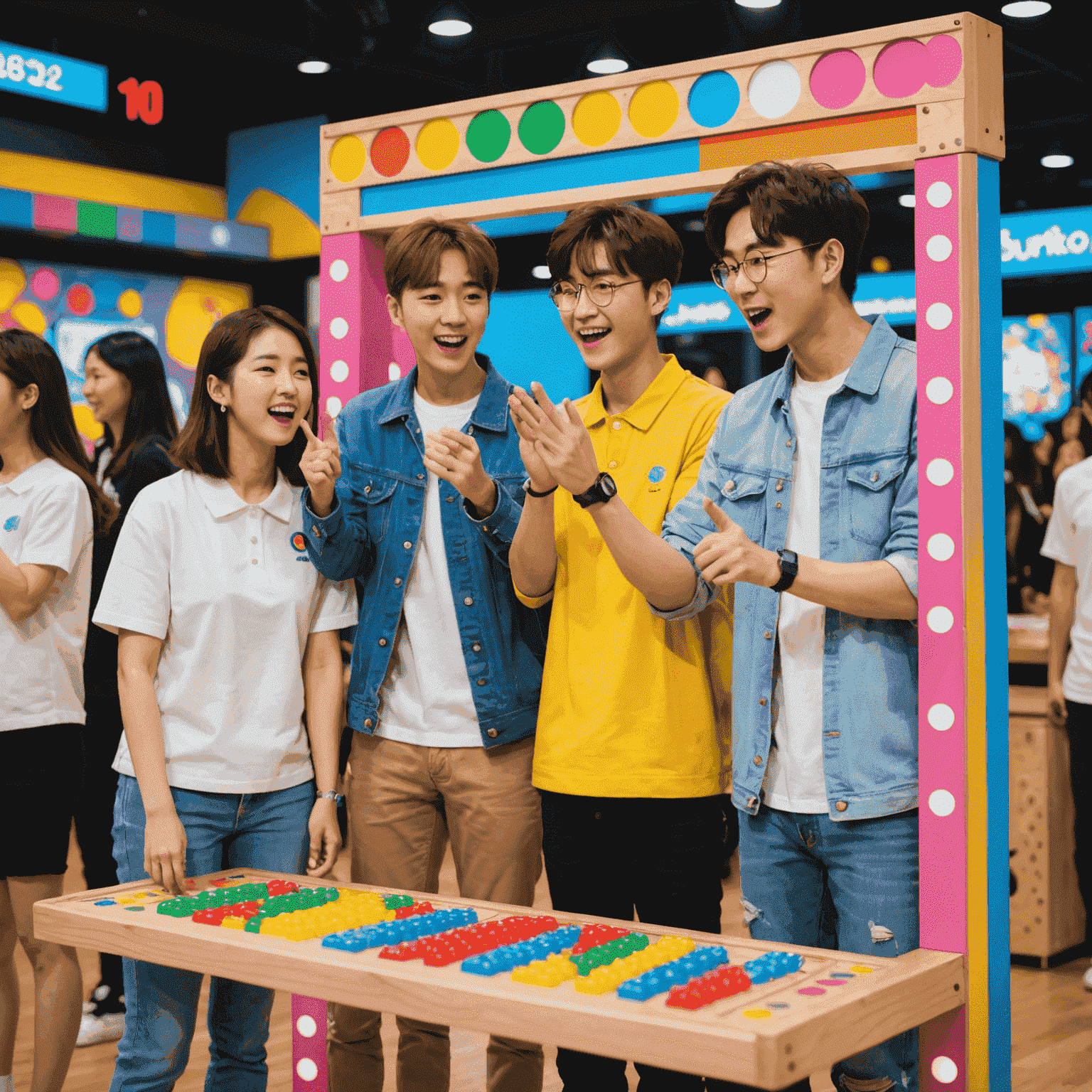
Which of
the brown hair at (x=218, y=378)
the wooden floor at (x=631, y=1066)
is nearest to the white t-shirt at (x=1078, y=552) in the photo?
the wooden floor at (x=631, y=1066)

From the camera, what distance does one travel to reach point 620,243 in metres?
2.20

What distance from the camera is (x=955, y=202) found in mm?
1934

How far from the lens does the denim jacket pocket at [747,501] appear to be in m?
2.04

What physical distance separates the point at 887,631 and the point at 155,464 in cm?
216

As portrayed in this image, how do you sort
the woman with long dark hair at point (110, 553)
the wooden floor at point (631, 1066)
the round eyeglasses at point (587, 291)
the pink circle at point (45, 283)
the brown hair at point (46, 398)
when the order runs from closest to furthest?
the round eyeglasses at point (587, 291)
the brown hair at point (46, 398)
the wooden floor at point (631, 1066)
the woman with long dark hair at point (110, 553)
the pink circle at point (45, 283)

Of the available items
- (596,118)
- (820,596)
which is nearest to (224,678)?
(820,596)

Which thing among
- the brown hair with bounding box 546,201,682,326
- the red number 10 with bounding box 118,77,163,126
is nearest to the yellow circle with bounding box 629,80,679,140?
the brown hair with bounding box 546,201,682,326

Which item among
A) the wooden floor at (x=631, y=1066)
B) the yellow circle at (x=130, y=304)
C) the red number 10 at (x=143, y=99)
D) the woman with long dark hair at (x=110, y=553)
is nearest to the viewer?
the wooden floor at (x=631, y=1066)

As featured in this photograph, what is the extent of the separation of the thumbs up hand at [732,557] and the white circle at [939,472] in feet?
0.89

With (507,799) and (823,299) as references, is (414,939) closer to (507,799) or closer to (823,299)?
(507,799)

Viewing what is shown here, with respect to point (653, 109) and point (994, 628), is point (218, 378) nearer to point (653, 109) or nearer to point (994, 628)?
point (653, 109)

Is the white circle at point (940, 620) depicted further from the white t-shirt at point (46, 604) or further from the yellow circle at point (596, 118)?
the white t-shirt at point (46, 604)

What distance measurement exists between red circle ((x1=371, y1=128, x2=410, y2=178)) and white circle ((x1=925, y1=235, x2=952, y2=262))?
3.57 feet

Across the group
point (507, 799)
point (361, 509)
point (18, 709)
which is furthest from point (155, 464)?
point (507, 799)
